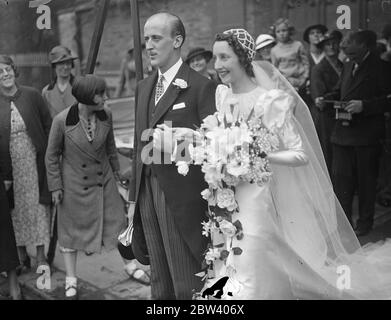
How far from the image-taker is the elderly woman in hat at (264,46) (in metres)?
5.20

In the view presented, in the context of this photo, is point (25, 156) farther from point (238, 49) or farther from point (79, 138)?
point (238, 49)

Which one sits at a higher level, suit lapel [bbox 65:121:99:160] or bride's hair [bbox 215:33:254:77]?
bride's hair [bbox 215:33:254:77]

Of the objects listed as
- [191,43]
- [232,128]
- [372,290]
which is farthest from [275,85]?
[191,43]

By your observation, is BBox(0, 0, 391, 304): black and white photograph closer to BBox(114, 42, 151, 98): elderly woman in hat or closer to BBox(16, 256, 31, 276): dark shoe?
BBox(16, 256, 31, 276): dark shoe

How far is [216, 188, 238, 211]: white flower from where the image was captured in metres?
2.62

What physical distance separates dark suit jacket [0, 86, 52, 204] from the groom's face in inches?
70.0

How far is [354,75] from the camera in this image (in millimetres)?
4605

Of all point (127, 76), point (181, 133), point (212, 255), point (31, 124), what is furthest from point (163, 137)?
point (127, 76)

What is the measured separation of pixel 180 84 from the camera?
9.14ft

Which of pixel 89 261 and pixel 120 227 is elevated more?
pixel 120 227

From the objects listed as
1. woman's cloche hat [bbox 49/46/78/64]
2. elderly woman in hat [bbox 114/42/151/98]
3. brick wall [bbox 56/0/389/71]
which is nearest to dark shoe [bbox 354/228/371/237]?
brick wall [bbox 56/0/389/71]

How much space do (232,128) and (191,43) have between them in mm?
3981

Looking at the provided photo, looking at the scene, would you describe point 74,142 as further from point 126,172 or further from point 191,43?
point 191,43

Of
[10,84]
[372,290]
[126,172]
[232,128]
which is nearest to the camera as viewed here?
[232,128]
